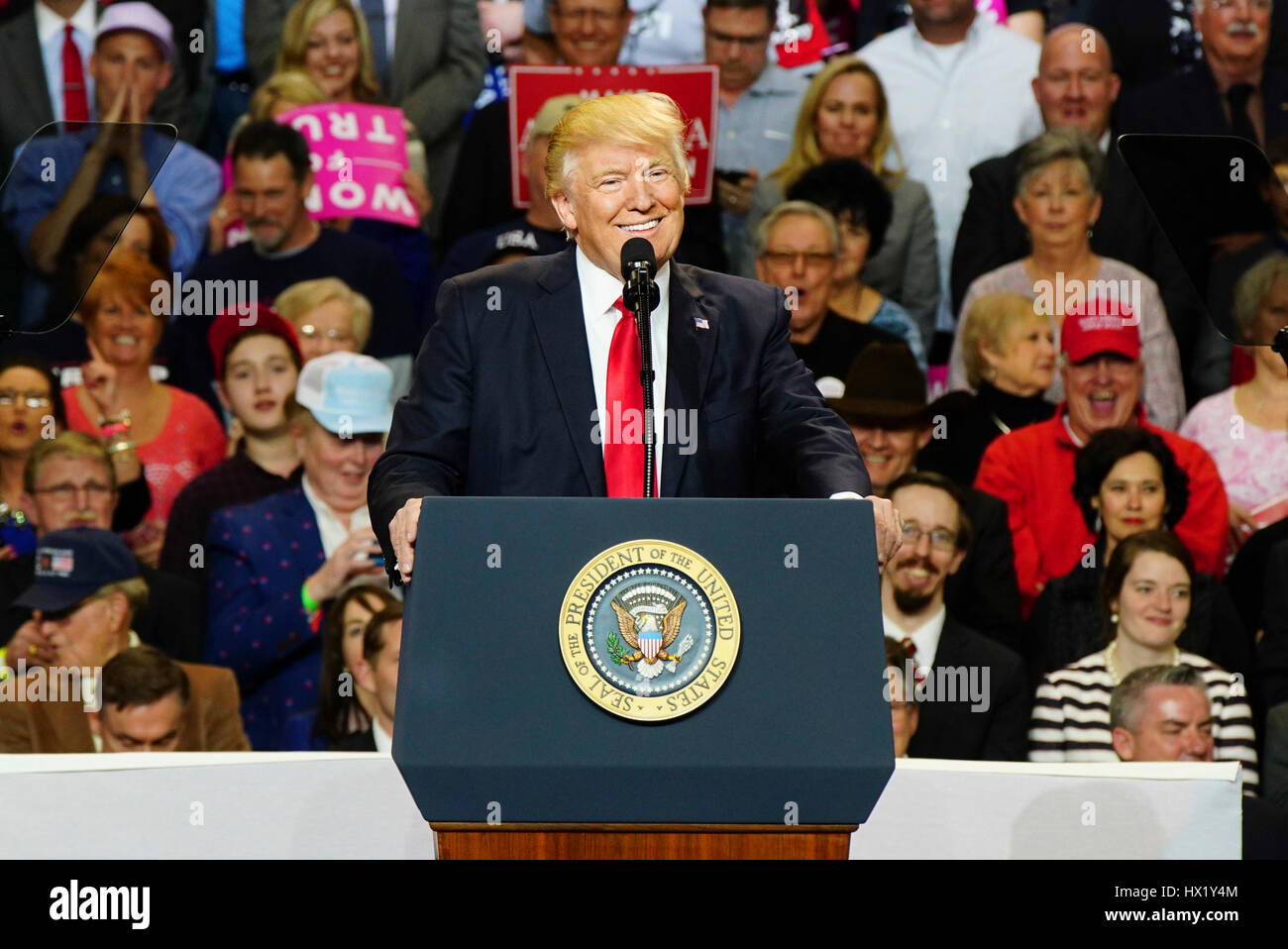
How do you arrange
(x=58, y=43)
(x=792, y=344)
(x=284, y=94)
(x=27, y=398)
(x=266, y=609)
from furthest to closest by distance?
(x=58, y=43)
(x=284, y=94)
(x=27, y=398)
(x=266, y=609)
(x=792, y=344)

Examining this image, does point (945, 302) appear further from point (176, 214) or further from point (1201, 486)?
point (176, 214)

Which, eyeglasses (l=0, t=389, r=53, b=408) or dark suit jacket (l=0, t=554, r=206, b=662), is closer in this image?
dark suit jacket (l=0, t=554, r=206, b=662)

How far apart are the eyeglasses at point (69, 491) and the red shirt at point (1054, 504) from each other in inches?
92.6

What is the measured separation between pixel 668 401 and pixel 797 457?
7.6 inches

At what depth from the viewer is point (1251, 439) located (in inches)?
195

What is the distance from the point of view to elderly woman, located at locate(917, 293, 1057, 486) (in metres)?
5.01

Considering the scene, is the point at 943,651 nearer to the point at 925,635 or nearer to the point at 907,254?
the point at 925,635

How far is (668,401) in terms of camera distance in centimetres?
249

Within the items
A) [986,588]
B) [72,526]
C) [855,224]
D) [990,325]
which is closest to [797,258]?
[855,224]

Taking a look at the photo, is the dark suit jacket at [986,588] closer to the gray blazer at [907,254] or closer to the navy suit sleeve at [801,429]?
the gray blazer at [907,254]

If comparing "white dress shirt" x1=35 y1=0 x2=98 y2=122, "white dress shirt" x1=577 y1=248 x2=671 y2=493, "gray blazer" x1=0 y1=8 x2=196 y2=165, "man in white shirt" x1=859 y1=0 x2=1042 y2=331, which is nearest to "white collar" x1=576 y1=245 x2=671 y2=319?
"white dress shirt" x1=577 y1=248 x2=671 y2=493

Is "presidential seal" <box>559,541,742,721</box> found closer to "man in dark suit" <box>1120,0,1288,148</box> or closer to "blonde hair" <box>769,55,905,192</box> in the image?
"blonde hair" <box>769,55,905,192</box>

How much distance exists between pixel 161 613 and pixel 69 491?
0.43 meters
